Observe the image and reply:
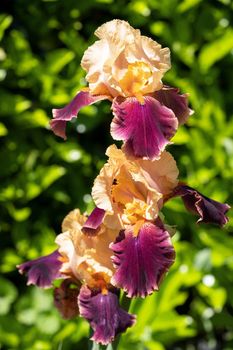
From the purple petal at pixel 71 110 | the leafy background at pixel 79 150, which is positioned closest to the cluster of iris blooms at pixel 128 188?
the purple petal at pixel 71 110

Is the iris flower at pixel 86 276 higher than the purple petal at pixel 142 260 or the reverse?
the reverse

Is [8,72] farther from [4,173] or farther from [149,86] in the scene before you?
[149,86]

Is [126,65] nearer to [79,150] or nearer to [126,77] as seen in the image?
[126,77]

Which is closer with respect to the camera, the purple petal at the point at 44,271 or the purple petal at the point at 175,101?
the purple petal at the point at 175,101

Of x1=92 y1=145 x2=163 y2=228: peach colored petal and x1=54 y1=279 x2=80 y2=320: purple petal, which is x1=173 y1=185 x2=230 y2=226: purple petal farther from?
x1=54 y1=279 x2=80 y2=320: purple petal

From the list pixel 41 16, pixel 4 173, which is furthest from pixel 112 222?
pixel 41 16

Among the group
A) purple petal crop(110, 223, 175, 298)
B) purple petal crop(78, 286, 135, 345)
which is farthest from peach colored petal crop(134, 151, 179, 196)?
purple petal crop(78, 286, 135, 345)

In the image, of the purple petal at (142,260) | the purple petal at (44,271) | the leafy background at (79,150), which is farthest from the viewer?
the leafy background at (79,150)

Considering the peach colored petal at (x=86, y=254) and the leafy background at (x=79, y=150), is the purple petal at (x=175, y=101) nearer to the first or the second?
the peach colored petal at (x=86, y=254)
